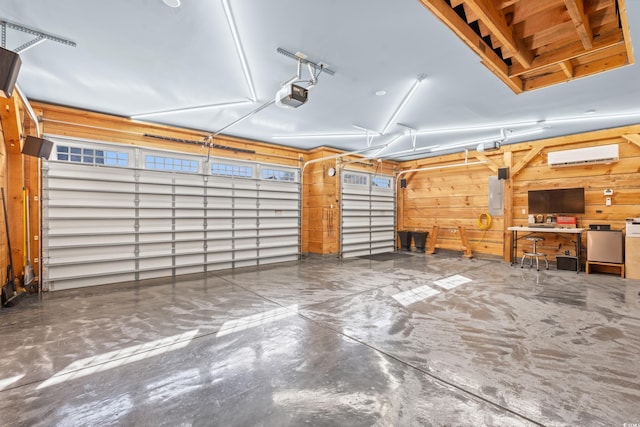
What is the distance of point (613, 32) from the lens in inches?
98.0

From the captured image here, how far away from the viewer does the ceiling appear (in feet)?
8.13

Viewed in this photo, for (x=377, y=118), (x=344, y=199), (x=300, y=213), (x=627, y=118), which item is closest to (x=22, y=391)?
(x=377, y=118)

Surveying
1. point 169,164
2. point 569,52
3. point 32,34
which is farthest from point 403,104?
point 169,164

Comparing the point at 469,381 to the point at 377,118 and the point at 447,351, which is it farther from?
the point at 377,118

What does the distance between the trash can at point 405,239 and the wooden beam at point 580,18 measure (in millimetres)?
7135

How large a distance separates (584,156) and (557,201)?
1027mm

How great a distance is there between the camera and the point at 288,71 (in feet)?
11.4

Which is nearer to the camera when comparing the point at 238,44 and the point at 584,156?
the point at 238,44

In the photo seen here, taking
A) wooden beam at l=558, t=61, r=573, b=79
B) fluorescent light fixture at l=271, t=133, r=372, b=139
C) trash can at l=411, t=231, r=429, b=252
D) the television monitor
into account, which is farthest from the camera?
trash can at l=411, t=231, r=429, b=252

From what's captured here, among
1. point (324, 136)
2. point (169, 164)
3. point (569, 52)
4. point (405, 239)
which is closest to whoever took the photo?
point (569, 52)

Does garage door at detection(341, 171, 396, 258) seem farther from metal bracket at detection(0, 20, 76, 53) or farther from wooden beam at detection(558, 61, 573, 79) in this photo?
metal bracket at detection(0, 20, 76, 53)

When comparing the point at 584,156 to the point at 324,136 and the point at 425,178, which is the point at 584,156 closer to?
the point at 425,178

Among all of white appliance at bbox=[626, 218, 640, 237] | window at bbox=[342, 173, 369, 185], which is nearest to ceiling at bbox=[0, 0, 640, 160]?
white appliance at bbox=[626, 218, 640, 237]

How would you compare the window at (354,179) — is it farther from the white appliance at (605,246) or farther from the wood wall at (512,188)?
the white appliance at (605,246)
